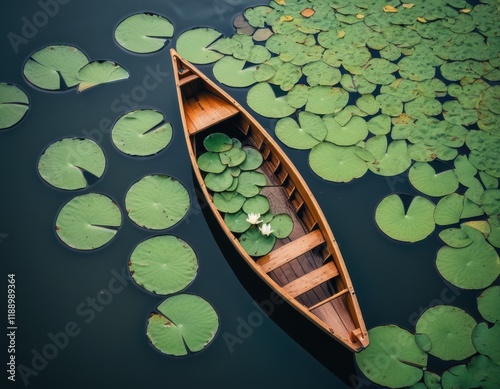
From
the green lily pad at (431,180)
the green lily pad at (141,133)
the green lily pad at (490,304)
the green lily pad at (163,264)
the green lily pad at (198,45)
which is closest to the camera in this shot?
the green lily pad at (490,304)

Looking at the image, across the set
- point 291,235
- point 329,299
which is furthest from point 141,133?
point 329,299

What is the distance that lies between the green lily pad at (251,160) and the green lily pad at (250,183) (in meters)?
0.09

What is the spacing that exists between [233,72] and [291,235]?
9.15 feet

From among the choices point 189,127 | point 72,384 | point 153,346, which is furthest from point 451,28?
point 72,384

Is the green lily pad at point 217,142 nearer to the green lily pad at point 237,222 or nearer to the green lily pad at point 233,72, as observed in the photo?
the green lily pad at point 237,222

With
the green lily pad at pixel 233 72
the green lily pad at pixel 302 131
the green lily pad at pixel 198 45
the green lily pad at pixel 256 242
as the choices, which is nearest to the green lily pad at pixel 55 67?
the green lily pad at pixel 198 45

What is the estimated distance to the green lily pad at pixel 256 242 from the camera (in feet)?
19.0

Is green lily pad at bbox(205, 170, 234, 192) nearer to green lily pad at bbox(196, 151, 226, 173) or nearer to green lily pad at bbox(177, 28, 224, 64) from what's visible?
green lily pad at bbox(196, 151, 226, 173)

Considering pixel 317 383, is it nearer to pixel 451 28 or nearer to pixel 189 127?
pixel 189 127

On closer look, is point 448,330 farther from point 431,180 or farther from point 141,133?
point 141,133

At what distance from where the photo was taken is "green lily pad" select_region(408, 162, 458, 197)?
6.56m

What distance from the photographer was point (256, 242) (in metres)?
5.85

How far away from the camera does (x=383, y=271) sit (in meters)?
6.16

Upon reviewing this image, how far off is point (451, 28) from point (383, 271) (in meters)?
4.26
